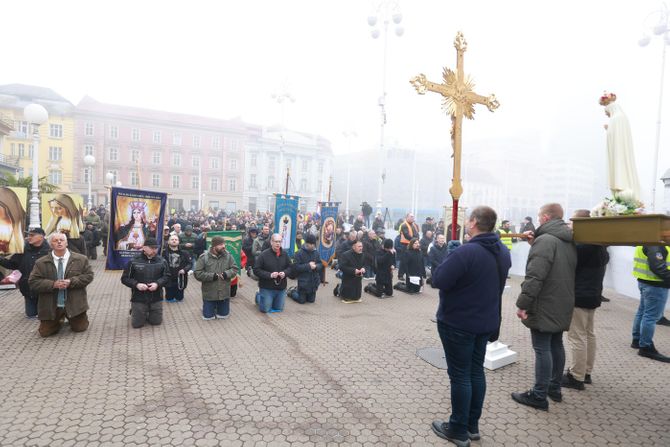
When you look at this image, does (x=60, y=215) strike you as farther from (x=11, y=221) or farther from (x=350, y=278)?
(x=350, y=278)

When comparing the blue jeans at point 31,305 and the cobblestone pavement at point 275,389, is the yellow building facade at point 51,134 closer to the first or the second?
the blue jeans at point 31,305

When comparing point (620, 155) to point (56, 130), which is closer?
point (620, 155)

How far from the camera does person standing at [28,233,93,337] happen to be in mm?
5648

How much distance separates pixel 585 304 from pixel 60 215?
11.6 metres

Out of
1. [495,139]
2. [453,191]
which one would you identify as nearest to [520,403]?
[453,191]

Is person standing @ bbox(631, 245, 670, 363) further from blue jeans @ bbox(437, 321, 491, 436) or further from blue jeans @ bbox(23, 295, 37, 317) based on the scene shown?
blue jeans @ bbox(23, 295, 37, 317)

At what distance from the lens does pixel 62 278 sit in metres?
5.82

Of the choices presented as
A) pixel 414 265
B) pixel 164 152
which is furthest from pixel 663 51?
pixel 164 152

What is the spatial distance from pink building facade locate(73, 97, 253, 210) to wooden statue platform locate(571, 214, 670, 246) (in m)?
48.2

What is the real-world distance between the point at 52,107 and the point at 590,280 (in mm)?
60314

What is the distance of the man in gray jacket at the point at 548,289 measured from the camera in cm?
372

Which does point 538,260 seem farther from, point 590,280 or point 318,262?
point 318,262

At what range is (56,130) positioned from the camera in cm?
4788

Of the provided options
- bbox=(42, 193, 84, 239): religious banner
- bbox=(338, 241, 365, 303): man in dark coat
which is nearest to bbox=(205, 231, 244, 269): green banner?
bbox=(338, 241, 365, 303): man in dark coat
